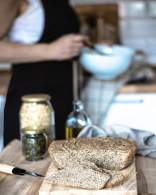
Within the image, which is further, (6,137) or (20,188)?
(6,137)

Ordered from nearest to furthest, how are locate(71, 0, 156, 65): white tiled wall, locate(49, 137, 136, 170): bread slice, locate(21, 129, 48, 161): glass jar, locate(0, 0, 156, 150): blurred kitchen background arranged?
locate(49, 137, 136, 170): bread slice < locate(21, 129, 48, 161): glass jar < locate(0, 0, 156, 150): blurred kitchen background < locate(71, 0, 156, 65): white tiled wall

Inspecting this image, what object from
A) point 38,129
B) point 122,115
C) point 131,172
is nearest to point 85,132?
point 38,129

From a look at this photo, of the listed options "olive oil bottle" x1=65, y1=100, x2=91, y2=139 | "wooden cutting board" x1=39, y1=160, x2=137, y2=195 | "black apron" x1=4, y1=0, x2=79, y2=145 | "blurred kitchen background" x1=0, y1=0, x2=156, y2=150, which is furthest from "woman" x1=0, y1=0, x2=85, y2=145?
"wooden cutting board" x1=39, y1=160, x2=137, y2=195

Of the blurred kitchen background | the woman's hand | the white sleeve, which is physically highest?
the white sleeve

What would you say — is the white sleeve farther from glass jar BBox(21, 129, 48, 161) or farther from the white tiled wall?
the white tiled wall

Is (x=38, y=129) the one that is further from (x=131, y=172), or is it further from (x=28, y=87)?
(x=28, y=87)

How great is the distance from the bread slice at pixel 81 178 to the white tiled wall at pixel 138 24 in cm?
183

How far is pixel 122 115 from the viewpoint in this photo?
2.10 metres

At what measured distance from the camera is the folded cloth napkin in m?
1.06

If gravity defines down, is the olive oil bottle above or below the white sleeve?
below

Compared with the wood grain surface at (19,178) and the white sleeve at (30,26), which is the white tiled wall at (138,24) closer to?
the white sleeve at (30,26)

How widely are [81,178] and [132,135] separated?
1.15ft

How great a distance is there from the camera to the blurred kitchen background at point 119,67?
2031 mm

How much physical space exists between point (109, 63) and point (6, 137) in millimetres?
734
